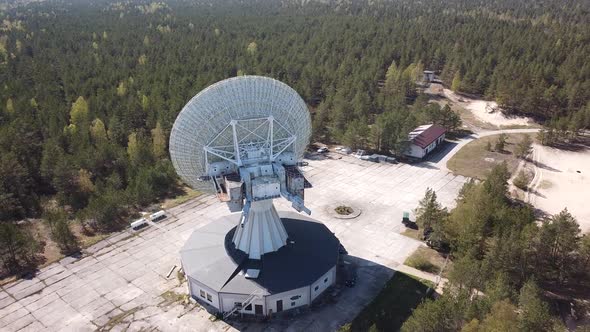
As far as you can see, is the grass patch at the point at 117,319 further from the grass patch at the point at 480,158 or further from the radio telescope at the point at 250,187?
the grass patch at the point at 480,158

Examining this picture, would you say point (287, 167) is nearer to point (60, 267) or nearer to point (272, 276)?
point (272, 276)

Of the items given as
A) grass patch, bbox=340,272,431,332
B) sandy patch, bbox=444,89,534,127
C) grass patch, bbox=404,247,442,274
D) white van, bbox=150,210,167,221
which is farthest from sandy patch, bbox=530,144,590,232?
white van, bbox=150,210,167,221

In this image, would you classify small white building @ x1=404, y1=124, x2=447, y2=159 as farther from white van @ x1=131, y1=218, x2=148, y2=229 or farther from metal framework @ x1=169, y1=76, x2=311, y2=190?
white van @ x1=131, y1=218, x2=148, y2=229

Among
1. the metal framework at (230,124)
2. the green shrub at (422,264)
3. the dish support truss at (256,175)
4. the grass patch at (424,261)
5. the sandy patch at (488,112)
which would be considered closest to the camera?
the dish support truss at (256,175)

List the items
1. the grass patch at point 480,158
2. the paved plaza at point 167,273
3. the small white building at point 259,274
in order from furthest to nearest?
the grass patch at point 480,158 → the paved plaza at point 167,273 → the small white building at point 259,274

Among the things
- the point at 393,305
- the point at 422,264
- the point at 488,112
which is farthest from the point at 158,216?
the point at 488,112

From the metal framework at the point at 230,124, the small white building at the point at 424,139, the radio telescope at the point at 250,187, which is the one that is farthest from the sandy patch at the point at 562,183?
the metal framework at the point at 230,124

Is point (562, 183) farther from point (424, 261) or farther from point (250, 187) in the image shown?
point (250, 187)

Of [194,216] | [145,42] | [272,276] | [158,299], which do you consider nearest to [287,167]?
[272,276]
